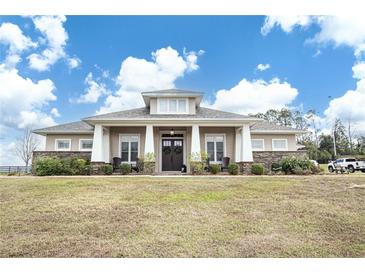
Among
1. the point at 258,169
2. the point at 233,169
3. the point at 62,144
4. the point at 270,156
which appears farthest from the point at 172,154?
the point at 62,144

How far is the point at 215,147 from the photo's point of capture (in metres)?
16.6

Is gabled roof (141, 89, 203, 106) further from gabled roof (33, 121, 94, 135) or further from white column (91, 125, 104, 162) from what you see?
gabled roof (33, 121, 94, 135)

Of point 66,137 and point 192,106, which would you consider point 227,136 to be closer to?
point 192,106

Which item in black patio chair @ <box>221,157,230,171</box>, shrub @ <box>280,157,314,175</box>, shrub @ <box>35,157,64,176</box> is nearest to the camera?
shrub @ <box>35,157,64,176</box>

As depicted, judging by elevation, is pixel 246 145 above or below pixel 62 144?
below

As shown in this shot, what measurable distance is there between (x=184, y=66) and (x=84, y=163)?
24.6 ft

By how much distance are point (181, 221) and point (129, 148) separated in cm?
1109

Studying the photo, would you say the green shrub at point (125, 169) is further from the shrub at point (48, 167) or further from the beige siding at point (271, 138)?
the beige siding at point (271, 138)

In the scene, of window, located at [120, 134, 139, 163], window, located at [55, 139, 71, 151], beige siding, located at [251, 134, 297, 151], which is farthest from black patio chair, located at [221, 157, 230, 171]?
window, located at [55, 139, 71, 151]

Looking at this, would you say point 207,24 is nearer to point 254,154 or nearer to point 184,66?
point 184,66

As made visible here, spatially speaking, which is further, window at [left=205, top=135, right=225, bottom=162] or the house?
window at [left=205, top=135, right=225, bottom=162]

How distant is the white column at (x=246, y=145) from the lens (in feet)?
49.2

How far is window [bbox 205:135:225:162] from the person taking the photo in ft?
53.9

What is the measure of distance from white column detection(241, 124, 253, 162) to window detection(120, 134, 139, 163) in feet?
20.5
